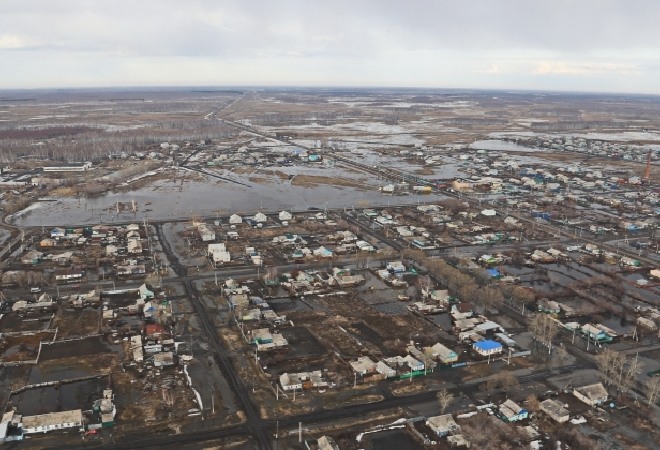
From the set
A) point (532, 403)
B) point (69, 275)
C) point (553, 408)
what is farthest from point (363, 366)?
point (69, 275)

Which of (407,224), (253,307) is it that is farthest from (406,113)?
(253,307)

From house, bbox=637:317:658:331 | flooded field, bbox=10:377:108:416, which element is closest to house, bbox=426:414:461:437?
flooded field, bbox=10:377:108:416

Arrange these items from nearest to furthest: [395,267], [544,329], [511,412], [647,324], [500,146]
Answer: [511,412] < [544,329] < [647,324] < [395,267] < [500,146]

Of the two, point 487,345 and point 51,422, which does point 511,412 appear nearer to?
point 487,345

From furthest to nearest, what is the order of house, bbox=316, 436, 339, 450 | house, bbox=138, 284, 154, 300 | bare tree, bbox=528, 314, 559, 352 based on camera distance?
house, bbox=138, 284, 154, 300
bare tree, bbox=528, 314, 559, 352
house, bbox=316, 436, 339, 450

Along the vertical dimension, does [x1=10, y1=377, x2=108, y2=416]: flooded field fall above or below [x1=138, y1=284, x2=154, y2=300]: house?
below

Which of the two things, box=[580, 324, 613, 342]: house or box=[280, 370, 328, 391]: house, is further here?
box=[580, 324, 613, 342]: house

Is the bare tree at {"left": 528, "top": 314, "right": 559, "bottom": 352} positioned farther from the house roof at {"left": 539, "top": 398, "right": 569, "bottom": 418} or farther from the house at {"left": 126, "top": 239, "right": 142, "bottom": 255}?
the house at {"left": 126, "top": 239, "right": 142, "bottom": 255}
